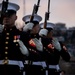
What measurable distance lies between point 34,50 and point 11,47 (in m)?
1.11

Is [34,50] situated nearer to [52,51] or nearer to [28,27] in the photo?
[28,27]

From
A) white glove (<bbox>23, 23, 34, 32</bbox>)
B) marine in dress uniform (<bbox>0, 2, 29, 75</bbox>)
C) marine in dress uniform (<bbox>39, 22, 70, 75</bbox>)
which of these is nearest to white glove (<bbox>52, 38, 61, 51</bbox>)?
marine in dress uniform (<bbox>39, 22, 70, 75</bbox>)

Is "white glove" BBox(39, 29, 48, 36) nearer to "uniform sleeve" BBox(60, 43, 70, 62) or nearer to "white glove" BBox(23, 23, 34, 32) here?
"uniform sleeve" BBox(60, 43, 70, 62)

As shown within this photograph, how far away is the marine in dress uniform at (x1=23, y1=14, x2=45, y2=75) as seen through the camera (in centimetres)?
1518

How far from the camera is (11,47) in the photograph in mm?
14203

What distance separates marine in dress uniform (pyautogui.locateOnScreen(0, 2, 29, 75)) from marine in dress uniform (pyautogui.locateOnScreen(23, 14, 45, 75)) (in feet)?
1.80

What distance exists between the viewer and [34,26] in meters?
16.3

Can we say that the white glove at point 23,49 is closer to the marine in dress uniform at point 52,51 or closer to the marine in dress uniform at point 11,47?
the marine in dress uniform at point 11,47

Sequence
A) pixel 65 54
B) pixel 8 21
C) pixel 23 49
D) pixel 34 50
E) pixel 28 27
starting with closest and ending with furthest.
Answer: pixel 8 21 < pixel 23 49 < pixel 34 50 < pixel 28 27 < pixel 65 54

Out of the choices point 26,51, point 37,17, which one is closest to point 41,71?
point 37,17

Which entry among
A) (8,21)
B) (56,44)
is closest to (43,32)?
(56,44)

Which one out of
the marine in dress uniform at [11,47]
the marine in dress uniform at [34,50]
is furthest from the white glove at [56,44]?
the marine in dress uniform at [11,47]

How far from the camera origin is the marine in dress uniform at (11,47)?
14.1 metres

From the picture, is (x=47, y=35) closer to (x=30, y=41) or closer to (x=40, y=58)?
(x=40, y=58)
